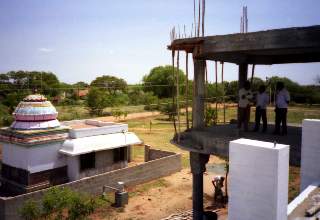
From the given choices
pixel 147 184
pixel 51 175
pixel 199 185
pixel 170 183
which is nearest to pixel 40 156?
pixel 51 175

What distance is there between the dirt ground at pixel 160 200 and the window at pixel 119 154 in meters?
2.26

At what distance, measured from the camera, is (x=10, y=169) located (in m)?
16.0

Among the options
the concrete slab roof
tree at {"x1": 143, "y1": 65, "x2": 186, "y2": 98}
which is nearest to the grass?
the concrete slab roof

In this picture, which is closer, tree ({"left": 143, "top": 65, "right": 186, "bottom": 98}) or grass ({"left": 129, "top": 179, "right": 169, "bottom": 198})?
grass ({"left": 129, "top": 179, "right": 169, "bottom": 198})

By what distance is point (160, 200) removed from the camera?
15211 millimetres

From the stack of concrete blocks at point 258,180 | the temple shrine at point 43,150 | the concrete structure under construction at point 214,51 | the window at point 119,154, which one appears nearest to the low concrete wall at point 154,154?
the window at point 119,154

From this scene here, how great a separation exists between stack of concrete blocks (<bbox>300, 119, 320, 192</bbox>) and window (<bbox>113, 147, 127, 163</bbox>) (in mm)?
12357

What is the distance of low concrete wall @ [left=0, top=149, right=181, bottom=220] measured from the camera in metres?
12.6

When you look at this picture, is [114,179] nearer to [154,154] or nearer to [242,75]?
[154,154]

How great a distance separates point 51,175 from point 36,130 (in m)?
2.18

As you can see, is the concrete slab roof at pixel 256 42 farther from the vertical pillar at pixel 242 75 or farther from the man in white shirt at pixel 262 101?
the vertical pillar at pixel 242 75

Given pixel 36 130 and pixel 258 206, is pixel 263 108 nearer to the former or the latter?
pixel 258 206

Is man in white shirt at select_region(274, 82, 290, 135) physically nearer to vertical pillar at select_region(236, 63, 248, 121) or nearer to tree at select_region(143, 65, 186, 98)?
vertical pillar at select_region(236, 63, 248, 121)

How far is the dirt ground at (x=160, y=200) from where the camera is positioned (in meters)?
13.6
